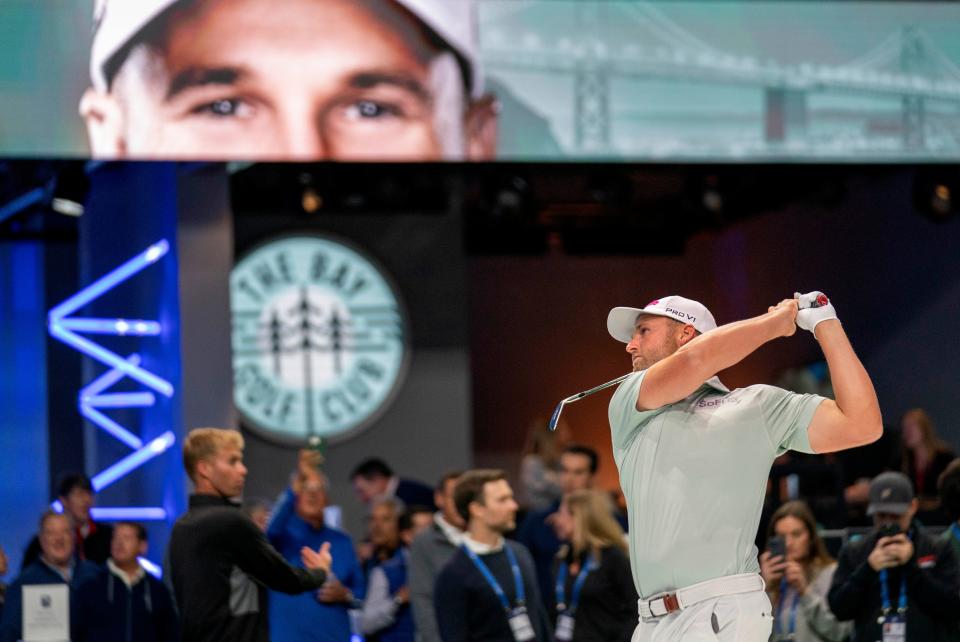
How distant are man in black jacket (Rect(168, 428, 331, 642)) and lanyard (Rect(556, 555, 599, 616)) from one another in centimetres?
157

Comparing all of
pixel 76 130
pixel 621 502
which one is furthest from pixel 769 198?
pixel 76 130

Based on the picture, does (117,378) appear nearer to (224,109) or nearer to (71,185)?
(71,185)

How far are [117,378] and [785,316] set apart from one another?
19.7ft

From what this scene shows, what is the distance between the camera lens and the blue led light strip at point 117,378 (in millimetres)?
8586

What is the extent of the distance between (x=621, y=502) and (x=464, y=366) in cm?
228

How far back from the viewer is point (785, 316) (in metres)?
3.43

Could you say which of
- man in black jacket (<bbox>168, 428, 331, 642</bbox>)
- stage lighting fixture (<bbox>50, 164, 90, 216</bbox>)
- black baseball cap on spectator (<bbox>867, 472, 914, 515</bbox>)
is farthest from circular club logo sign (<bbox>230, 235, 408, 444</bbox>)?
man in black jacket (<bbox>168, 428, 331, 642</bbox>)

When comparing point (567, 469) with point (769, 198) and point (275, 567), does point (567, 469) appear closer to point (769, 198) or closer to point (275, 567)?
point (275, 567)

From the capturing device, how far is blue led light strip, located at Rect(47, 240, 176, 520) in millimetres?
8586

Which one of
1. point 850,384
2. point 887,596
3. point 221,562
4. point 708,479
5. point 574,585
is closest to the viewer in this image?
point 850,384

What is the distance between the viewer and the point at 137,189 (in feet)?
29.2

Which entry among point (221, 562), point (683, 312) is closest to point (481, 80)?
point (221, 562)

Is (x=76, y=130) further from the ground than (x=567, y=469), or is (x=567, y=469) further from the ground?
(x=76, y=130)

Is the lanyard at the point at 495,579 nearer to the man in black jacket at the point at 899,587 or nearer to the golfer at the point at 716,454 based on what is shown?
the man in black jacket at the point at 899,587
